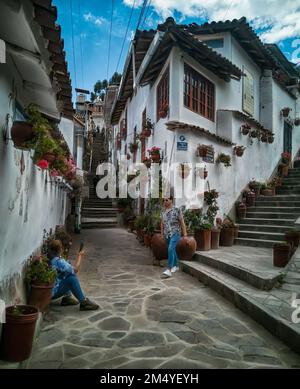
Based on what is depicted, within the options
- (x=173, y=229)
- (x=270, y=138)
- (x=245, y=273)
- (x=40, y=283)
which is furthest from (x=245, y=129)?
(x=40, y=283)

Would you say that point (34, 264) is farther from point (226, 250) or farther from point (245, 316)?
point (226, 250)

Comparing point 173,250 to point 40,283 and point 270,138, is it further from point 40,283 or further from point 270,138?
point 270,138

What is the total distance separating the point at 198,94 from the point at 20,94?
7618mm

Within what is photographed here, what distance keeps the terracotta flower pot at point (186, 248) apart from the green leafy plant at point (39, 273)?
4.00 meters

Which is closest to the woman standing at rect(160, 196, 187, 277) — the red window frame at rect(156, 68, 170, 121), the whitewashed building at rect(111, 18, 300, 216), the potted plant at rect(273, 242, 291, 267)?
the potted plant at rect(273, 242, 291, 267)

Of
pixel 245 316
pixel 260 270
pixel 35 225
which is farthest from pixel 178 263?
pixel 35 225

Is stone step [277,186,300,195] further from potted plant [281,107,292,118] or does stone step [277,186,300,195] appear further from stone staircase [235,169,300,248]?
potted plant [281,107,292,118]

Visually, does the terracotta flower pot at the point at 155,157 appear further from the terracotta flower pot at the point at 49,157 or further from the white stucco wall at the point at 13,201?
the terracotta flower pot at the point at 49,157

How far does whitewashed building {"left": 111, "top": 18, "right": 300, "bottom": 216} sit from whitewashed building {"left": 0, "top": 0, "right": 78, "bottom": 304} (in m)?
5.26

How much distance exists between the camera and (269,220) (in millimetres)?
10727

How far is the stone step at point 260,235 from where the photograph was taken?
967 cm

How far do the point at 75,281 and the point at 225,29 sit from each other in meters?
11.0

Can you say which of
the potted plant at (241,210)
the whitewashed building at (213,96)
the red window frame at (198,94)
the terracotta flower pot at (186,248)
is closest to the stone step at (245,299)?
the terracotta flower pot at (186,248)

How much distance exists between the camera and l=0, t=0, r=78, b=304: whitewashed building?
315 cm
